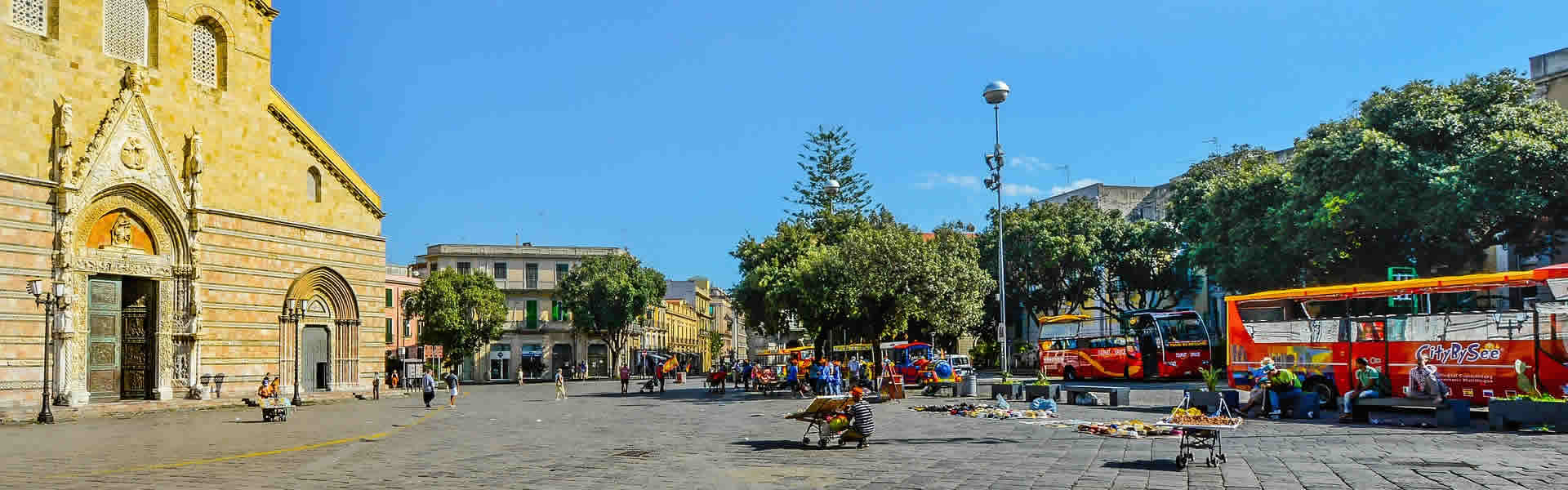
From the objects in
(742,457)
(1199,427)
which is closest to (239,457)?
(742,457)

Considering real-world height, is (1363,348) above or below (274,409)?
above

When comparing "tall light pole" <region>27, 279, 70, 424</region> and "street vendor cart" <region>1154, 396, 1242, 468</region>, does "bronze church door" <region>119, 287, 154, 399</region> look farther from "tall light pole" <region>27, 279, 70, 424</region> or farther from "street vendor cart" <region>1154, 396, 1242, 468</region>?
"street vendor cart" <region>1154, 396, 1242, 468</region>

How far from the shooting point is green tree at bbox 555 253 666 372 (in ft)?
227

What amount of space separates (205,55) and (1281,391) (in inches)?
1207

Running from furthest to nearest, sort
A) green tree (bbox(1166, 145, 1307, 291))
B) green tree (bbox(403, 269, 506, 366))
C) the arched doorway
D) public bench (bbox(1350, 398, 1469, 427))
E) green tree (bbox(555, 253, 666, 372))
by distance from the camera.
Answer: green tree (bbox(555, 253, 666, 372))
green tree (bbox(403, 269, 506, 366))
green tree (bbox(1166, 145, 1307, 291))
the arched doorway
public bench (bbox(1350, 398, 1469, 427))

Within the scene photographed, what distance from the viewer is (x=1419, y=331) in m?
22.5

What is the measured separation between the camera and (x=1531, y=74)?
39.6m

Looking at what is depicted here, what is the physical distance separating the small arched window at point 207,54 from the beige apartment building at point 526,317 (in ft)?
148

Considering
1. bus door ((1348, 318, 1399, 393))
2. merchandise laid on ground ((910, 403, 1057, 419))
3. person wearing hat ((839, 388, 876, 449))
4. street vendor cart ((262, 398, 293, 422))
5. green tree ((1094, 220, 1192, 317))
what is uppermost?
green tree ((1094, 220, 1192, 317))

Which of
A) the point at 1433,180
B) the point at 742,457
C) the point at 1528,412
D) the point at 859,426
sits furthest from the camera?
the point at 1433,180

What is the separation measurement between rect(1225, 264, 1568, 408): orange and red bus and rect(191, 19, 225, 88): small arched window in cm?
2974

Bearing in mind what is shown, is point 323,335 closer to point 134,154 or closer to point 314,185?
point 314,185

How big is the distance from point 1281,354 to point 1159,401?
3196mm

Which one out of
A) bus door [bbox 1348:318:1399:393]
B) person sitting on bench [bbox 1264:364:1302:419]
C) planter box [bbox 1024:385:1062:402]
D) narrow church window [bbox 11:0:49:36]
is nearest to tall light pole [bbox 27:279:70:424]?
narrow church window [bbox 11:0:49:36]
